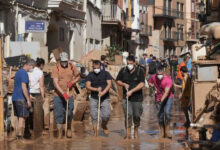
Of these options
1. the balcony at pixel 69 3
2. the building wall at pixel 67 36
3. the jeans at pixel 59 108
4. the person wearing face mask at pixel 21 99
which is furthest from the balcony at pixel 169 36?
the person wearing face mask at pixel 21 99

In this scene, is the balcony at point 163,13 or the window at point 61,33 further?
the balcony at point 163,13

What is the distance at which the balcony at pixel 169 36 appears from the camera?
258 ft

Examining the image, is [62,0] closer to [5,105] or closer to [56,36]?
[56,36]

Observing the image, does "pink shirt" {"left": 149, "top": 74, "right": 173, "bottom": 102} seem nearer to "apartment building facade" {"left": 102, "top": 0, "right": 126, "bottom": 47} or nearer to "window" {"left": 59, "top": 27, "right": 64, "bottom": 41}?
"window" {"left": 59, "top": 27, "right": 64, "bottom": 41}

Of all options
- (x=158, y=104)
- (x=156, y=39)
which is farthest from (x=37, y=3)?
(x=156, y=39)

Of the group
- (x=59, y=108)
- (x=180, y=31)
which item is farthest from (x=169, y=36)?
(x=59, y=108)

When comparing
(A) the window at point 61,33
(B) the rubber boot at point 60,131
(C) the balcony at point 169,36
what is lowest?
(B) the rubber boot at point 60,131

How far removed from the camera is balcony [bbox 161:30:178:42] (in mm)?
→ 78562

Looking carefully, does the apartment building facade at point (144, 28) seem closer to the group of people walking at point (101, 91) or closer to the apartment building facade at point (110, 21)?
the apartment building facade at point (110, 21)

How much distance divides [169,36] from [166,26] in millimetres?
1839

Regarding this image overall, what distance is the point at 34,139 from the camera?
49.0ft

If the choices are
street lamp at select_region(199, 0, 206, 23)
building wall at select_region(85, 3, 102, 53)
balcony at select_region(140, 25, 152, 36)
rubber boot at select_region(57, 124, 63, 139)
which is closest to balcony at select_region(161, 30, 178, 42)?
balcony at select_region(140, 25, 152, 36)

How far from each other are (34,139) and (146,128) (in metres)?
3.72

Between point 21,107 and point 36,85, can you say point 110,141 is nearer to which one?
point 21,107
